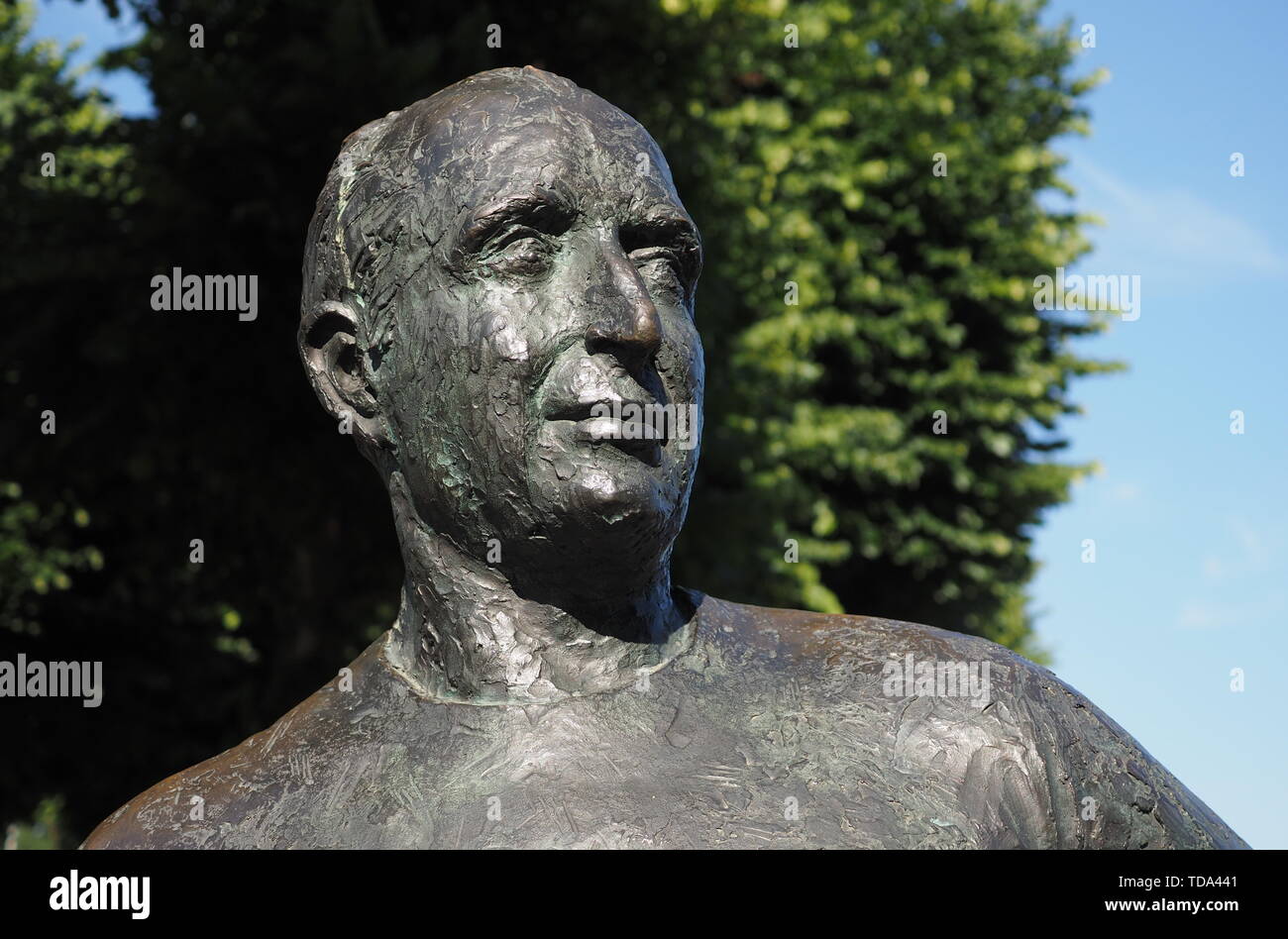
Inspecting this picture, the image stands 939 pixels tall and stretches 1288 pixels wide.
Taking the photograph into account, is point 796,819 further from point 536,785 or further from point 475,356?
point 475,356

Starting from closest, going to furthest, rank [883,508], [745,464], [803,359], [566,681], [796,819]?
1. [796,819]
2. [566,681]
3. [745,464]
4. [803,359]
5. [883,508]

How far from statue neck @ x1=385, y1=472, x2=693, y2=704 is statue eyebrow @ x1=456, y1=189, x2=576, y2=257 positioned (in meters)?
0.72

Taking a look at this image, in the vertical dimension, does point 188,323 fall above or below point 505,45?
below

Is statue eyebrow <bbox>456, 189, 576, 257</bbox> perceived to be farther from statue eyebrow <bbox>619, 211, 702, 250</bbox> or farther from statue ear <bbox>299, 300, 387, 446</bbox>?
statue ear <bbox>299, 300, 387, 446</bbox>

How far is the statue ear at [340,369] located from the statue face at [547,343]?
0.13 meters

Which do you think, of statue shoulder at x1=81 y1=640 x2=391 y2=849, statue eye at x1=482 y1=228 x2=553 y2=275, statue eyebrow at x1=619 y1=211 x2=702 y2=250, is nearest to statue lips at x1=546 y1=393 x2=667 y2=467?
statue eye at x1=482 y1=228 x2=553 y2=275

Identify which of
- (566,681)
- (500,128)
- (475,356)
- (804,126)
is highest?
(804,126)

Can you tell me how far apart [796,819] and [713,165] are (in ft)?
31.2

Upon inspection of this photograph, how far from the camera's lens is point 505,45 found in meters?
11.4

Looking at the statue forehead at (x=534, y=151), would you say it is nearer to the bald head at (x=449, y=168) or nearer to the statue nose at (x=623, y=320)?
the bald head at (x=449, y=168)

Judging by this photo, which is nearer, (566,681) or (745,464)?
(566,681)

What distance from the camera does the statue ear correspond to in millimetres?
4234

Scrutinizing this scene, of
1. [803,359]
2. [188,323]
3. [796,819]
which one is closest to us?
[796,819]

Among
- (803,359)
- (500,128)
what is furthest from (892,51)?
(500,128)
